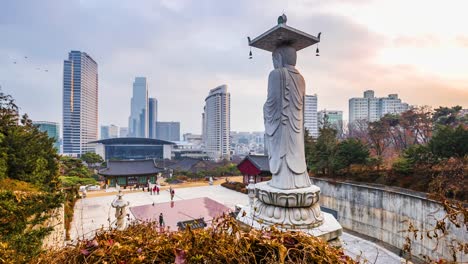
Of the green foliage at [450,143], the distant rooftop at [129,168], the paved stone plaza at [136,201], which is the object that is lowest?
the paved stone plaza at [136,201]

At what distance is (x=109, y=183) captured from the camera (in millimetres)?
20828

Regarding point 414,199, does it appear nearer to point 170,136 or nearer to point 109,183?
point 109,183

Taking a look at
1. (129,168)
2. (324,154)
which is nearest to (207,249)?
(324,154)

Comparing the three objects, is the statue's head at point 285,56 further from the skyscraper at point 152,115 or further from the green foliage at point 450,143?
the skyscraper at point 152,115

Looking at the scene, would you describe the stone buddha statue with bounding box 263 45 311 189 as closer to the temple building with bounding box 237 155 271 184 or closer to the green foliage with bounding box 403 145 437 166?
the green foliage with bounding box 403 145 437 166

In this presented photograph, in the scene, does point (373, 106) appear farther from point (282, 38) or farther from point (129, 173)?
point (282, 38)

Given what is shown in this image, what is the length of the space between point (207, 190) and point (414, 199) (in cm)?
1396

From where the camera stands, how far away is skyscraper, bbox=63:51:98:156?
64.8 meters

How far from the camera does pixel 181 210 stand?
13.2 meters

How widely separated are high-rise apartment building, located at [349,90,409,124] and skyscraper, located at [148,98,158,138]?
109 metres

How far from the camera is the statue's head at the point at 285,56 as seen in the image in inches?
204

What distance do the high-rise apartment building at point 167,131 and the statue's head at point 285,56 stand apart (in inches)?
5273

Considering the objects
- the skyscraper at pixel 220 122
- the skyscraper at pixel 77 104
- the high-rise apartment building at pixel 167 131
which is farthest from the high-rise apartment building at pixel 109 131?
the skyscraper at pixel 220 122

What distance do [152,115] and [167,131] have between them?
14.0 meters
